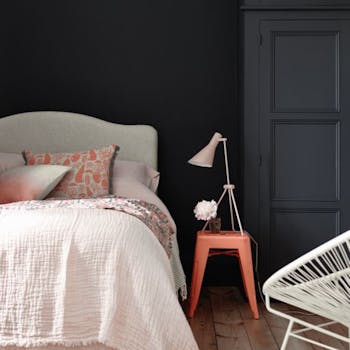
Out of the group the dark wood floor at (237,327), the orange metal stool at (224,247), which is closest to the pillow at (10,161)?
the orange metal stool at (224,247)

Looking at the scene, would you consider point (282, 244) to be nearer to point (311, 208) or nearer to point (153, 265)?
point (311, 208)

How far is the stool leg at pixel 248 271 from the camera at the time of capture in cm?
372

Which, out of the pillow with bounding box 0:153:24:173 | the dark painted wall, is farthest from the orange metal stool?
the pillow with bounding box 0:153:24:173

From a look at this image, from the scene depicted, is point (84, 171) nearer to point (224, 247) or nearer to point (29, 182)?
point (29, 182)

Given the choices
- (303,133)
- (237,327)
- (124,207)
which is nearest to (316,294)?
(124,207)

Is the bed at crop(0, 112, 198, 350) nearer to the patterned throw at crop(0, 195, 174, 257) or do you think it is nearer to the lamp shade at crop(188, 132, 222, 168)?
the patterned throw at crop(0, 195, 174, 257)

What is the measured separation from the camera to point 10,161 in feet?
13.2

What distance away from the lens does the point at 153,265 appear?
2.39m

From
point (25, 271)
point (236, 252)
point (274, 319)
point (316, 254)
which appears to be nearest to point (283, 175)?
point (236, 252)

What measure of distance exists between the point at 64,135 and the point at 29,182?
0.96 metres

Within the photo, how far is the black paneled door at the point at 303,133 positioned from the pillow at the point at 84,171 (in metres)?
0.96

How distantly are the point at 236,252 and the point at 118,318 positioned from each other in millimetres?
1966

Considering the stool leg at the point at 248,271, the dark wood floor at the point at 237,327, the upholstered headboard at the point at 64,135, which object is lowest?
the dark wood floor at the point at 237,327

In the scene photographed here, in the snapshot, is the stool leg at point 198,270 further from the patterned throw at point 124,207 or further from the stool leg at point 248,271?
the patterned throw at point 124,207
